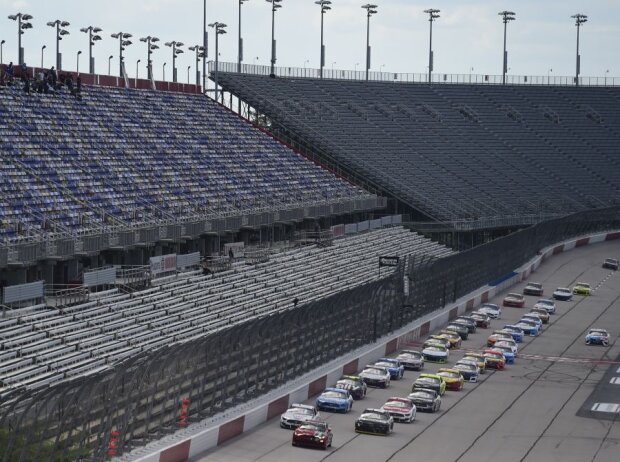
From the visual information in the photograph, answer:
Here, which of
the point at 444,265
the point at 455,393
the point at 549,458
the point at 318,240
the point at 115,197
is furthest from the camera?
the point at 318,240

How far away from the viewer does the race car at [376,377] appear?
5131 cm

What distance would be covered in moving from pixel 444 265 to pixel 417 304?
5216mm

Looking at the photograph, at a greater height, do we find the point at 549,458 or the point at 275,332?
the point at 275,332

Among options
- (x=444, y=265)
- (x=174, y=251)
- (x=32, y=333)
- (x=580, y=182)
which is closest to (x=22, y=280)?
(x=32, y=333)

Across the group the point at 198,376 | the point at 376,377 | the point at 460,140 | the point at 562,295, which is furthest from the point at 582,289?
the point at 198,376

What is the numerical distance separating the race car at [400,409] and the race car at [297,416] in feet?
9.54

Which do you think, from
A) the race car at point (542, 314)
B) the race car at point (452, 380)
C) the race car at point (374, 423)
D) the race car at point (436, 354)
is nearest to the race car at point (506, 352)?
the race car at point (436, 354)

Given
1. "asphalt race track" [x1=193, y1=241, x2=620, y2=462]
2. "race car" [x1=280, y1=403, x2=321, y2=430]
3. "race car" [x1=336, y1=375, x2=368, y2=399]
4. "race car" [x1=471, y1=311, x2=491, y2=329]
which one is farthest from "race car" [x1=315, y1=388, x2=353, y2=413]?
"race car" [x1=471, y1=311, x2=491, y2=329]

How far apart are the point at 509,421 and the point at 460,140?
7317 cm

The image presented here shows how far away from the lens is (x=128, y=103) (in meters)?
83.7

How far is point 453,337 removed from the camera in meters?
62.8

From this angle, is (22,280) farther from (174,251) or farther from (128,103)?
(128,103)

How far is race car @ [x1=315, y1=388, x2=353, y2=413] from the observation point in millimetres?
46281

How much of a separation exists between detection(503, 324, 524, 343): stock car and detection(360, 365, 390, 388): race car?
1397 centimetres
